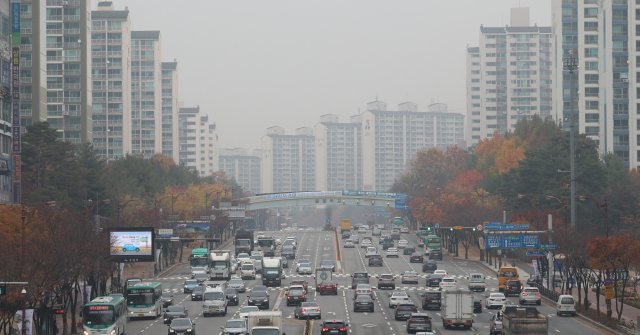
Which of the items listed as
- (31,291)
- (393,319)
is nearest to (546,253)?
(393,319)

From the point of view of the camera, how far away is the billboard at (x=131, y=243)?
3556 inches

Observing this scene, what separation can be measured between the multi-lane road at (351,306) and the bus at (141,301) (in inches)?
25.0

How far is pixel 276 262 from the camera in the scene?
115688mm

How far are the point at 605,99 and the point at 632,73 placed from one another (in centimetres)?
698

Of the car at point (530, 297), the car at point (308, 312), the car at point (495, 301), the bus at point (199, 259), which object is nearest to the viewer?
the car at point (308, 312)

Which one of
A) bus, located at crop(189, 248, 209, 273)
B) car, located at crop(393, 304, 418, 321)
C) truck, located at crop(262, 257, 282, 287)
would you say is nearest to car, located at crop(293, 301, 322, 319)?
car, located at crop(393, 304, 418, 321)

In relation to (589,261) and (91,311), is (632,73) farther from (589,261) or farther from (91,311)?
(91,311)

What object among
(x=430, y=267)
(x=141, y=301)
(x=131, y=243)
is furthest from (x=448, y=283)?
(x=430, y=267)

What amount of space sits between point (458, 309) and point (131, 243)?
27.5 m

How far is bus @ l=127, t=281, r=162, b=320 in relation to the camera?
8200 centimetres

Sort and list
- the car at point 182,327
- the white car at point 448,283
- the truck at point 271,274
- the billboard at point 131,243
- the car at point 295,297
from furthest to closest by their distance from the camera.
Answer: the truck at point 271,274 → the white car at point 448,283 → the car at point 295,297 → the billboard at point 131,243 → the car at point 182,327

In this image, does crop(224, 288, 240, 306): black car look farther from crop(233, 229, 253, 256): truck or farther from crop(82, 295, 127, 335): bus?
crop(233, 229, 253, 256): truck

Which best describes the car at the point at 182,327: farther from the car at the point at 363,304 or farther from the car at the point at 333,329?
the car at the point at 363,304

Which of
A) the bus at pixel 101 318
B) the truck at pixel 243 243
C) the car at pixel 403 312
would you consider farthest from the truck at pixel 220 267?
the bus at pixel 101 318
